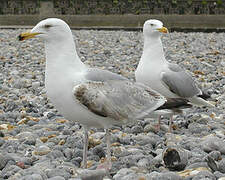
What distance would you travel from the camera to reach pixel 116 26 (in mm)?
23344

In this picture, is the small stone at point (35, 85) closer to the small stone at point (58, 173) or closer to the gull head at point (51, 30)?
the gull head at point (51, 30)

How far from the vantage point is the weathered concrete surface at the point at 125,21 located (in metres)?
23.0

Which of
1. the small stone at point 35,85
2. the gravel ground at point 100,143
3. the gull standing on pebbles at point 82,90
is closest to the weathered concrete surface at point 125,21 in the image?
the small stone at point 35,85

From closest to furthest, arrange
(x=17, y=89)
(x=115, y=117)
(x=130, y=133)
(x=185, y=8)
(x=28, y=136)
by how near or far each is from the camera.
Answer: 1. (x=115, y=117)
2. (x=28, y=136)
3. (x=130, y=133)
4. (x=17, y=89)
5. (x=185, y=8)

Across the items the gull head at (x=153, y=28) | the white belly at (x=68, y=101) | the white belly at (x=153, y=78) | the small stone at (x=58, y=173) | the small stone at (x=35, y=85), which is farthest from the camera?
the small stone at (x=35, y=85)

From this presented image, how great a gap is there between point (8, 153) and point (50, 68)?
81cm

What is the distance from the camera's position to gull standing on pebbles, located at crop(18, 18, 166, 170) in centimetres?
271

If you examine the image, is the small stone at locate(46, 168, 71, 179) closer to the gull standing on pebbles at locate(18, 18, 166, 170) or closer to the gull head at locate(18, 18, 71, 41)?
the gull standing on pebbles at locate(18, 18, 166, 170)

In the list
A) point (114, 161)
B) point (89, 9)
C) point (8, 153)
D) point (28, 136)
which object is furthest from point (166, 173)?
point (89, 9)

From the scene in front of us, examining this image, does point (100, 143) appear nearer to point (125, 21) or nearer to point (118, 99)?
point (118, 99)

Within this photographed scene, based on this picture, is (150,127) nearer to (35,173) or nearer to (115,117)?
(115,117)

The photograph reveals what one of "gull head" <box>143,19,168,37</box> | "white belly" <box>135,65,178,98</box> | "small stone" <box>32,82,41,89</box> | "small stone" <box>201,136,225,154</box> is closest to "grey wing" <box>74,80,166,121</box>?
"small stone" <box>201,136,225,154</box>

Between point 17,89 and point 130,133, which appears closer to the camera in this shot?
point 130,133

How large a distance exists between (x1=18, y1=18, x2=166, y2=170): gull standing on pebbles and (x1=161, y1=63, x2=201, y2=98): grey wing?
1043 mm
